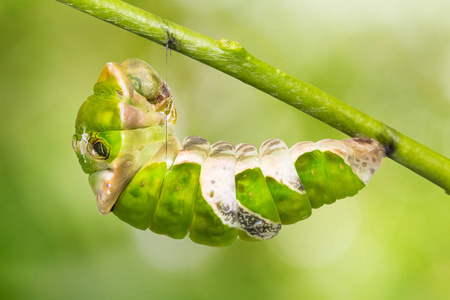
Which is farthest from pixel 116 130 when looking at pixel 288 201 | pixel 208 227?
pixel 288 201

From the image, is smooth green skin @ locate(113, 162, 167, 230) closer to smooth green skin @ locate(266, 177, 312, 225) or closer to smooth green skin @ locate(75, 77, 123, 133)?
smooth green skin @ locate(75, 77, 123, 133)

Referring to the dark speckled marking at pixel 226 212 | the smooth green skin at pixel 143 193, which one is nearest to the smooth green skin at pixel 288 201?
the dark speckled marking at pixel 226 212

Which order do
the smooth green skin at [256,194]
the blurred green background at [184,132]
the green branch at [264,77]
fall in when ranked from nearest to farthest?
the green branch at [264,77], the smooth green skin at [256,194], the blurred green background at [184,132]

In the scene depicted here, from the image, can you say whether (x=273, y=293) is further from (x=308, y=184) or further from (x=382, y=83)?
(x=308, y=184)

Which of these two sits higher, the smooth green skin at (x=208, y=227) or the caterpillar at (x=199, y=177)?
the caterpillar at (x=199, y=177)

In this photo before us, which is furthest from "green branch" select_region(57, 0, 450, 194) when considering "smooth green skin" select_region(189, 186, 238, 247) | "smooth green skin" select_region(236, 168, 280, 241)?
"smooth green skin" select_region(189, 186, 238, 247)

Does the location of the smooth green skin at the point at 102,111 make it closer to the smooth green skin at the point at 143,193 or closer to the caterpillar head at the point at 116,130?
the caterpillar head at the point at 116,130
